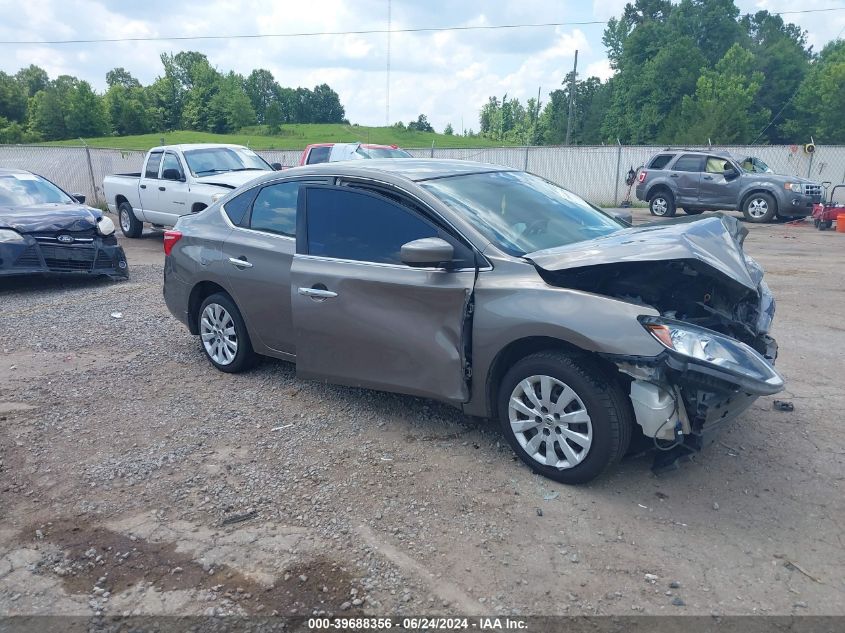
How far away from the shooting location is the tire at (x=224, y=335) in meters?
5.53

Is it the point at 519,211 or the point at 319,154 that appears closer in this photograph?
the point at 519,211

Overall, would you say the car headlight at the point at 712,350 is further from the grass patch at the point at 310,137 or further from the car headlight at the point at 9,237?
the grass patch at the point at 310,137

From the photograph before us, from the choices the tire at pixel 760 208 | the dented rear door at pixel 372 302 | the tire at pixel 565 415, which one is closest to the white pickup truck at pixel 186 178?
the dented rear door at pixel 372 302

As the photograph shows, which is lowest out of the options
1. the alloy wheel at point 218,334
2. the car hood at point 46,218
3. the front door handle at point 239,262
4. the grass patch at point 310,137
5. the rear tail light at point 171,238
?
the alloy wheel at point 218,334

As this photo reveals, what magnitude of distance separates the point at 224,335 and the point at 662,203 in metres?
16.6

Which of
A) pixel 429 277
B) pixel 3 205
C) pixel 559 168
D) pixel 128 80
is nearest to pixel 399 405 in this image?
pixel 429 277

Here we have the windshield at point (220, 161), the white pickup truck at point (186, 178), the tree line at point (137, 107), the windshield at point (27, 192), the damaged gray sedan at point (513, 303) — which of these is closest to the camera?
the damaged gray sedan at point (513, 303)

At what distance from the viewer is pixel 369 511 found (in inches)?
142

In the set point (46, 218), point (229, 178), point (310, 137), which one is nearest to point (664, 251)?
point (46, 218)

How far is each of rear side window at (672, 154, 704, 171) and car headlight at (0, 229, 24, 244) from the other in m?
16.5

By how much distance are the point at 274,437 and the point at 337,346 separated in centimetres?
75

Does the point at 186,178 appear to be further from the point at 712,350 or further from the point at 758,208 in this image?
the point at 758,208

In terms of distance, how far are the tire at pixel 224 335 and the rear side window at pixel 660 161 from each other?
16698 millimetres

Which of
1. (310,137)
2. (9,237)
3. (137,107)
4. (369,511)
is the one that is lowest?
(369,511)
